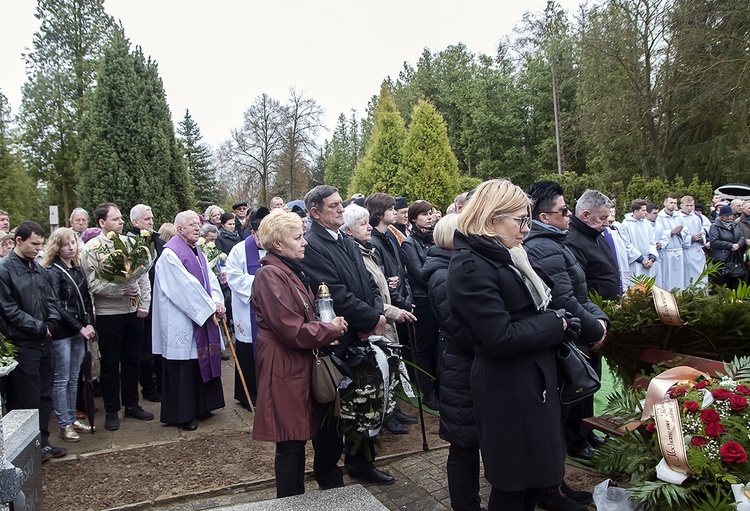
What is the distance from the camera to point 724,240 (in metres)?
11.1

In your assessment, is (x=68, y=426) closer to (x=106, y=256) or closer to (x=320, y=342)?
(x=106, y=256)

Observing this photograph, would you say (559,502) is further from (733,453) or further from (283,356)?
(283,356)

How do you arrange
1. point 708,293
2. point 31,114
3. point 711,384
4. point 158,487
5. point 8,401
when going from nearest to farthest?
point 711,384 < point 708,293 < point 158,487 < point 8,401 < point 31,114

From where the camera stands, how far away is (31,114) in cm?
2611

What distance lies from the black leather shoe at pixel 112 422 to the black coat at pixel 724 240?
1043 cm

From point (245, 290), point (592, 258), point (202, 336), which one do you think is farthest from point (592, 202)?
point (202, 336)

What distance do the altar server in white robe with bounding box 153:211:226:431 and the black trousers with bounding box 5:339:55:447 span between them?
1098mm

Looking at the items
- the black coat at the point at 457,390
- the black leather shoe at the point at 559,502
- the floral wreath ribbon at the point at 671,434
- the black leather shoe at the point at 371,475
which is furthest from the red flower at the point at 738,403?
the black leather shoe at the point at 371,475

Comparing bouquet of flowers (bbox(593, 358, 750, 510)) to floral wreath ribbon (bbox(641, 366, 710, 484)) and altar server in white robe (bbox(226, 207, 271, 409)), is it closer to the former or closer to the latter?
floral wreath ribbon (bbox(641, 366, 710, 484))

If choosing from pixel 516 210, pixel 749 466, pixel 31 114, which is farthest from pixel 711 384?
pixel 31 114

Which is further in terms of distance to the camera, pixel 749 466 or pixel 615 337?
pixel 615 337

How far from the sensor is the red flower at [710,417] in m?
3.00

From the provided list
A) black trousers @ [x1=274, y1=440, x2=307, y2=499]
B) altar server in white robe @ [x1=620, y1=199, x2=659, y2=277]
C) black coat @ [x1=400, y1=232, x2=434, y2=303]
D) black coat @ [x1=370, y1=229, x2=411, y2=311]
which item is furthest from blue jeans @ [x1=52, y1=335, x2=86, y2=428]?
altar server in white robe @ [x1=620, y1=199, x2=659, y2=277]

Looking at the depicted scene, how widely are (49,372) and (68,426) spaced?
2.18 feet
